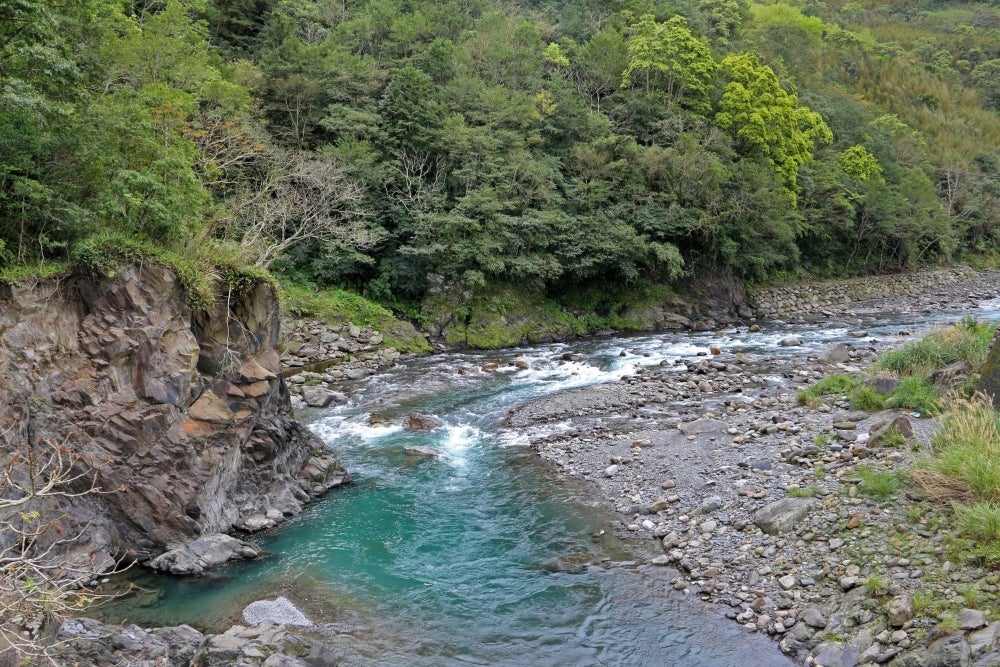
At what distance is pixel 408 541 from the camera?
10688mm

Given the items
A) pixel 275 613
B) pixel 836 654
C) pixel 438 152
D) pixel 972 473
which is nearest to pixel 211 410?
pixel 275 613

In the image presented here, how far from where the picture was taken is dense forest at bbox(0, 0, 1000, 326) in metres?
11.1

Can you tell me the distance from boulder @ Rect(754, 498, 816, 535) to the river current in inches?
67.3

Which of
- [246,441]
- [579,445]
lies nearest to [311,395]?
[246,441]

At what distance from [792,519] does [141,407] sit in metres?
10.2

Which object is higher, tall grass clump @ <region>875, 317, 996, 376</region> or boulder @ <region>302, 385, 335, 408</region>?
tall grass clump @ <region>875, 317, 996, 376</region>

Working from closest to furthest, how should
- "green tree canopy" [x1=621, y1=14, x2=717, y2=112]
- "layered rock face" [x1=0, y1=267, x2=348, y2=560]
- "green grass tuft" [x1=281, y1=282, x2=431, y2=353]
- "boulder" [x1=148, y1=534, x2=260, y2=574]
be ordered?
"layered rock face" [x1=0, y1=267, x2=348, y2=560]
"boulder" [x1=148, y1=534, x2=260, y2=574]
"green grass tuft" [x1=281, y1=282, x2=431, y2=353]
"green tree canopy" [x1=621, y1=14, x2=717, y2=112]

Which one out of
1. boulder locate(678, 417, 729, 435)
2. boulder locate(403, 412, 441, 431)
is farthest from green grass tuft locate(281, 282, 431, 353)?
boulder locate(678, 417, 729, 435)

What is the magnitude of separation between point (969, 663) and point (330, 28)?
136 ft

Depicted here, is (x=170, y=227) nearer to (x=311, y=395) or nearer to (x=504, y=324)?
(x=311, y=395)

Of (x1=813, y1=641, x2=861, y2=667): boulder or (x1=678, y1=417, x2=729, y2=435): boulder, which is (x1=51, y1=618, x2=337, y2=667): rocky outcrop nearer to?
(x1=813, y1=641, x2=861, y2=667): boulder

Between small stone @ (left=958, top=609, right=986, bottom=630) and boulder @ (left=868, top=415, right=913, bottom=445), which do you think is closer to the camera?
small stone @ (left=958, top=609, right=986, bottom=630)

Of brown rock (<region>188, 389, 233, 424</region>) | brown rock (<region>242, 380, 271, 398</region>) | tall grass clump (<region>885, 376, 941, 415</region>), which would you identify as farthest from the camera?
brown rock (<region>242, 380, 271, 398</region>)

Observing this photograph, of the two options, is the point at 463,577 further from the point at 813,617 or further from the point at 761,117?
the point at 761,117
